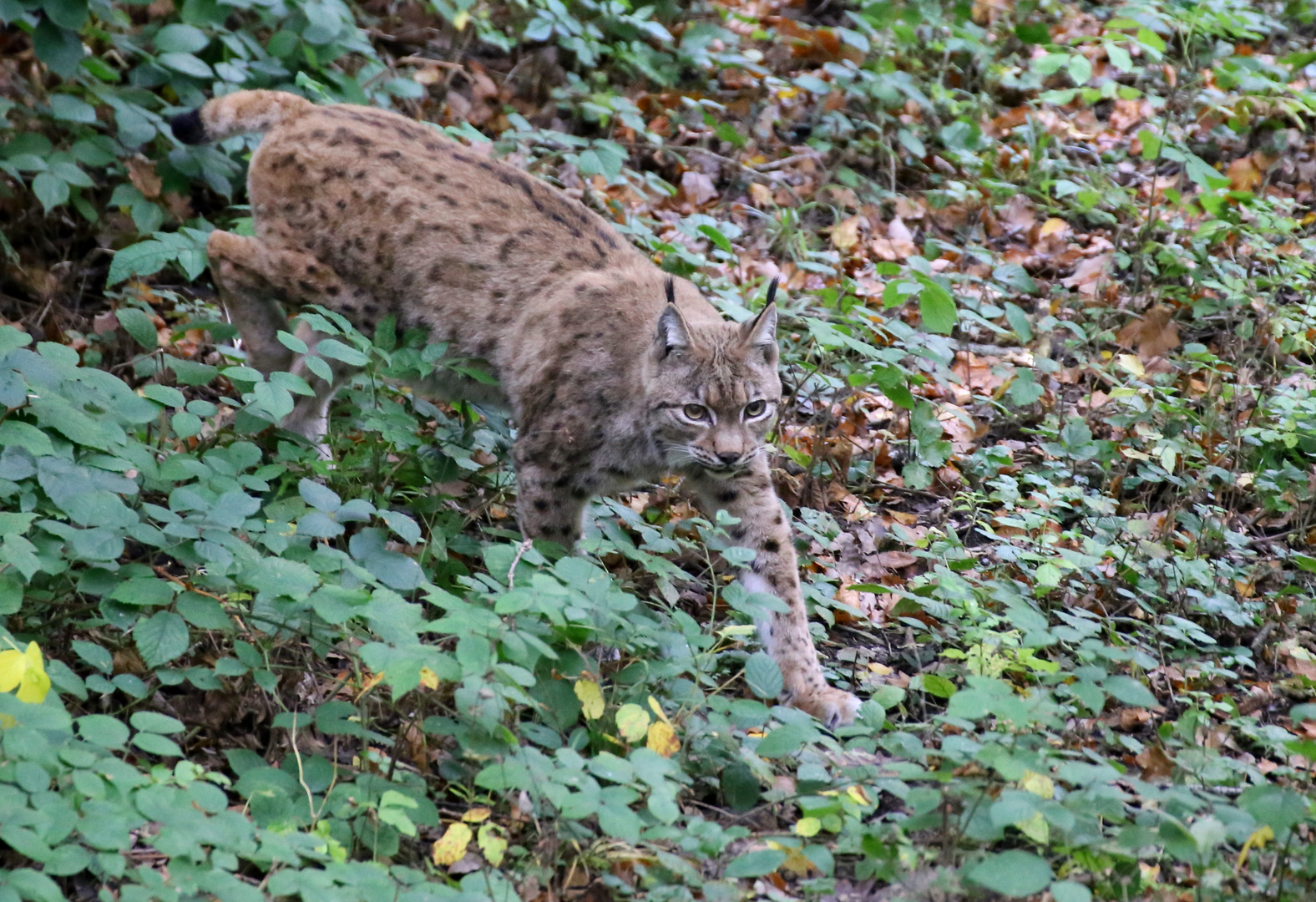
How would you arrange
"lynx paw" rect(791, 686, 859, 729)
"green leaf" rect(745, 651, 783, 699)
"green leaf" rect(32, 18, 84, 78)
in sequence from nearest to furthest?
1. "green leaf" rect(745, 651, 783, 699)
2. "lynx paw" rect(791, 686, 859, 729)
3. "green leaf" rect(32, 18, 84, 78)

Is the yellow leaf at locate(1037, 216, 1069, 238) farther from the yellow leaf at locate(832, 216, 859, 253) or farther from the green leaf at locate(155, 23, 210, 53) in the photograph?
the green leaf at locate(155, 23, 210, 53)

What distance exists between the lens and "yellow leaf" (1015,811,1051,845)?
2.99 meters

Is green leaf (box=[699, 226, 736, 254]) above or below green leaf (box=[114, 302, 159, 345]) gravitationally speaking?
above

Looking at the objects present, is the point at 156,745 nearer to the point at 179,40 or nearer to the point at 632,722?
the point at 632,722

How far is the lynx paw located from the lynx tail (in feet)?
10.5

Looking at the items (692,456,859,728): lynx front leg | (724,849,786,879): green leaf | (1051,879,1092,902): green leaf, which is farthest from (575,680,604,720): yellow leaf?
(1051,879,1092,902): green leaf

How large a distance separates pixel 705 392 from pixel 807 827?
176cm

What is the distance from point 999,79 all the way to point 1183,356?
3.24 metres

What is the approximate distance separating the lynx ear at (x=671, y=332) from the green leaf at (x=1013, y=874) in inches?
87.4

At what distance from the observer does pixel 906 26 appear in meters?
8.37

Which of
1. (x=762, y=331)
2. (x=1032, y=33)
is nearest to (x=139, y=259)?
(x=762, y=331)

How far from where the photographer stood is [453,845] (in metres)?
3.16

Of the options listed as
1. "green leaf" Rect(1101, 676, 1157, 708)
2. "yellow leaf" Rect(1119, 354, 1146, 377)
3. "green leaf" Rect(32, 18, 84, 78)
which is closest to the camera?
"green leaf" Rect(1101, 676, 1157, 708)

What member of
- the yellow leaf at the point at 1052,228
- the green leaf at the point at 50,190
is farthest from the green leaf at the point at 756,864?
the yellow leaf at the point at 1052,228
